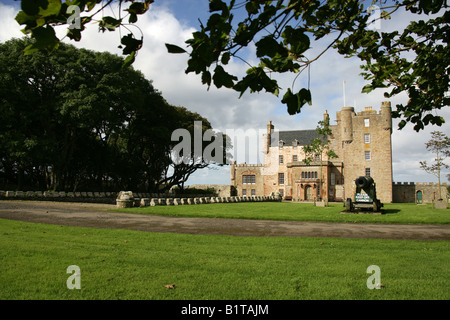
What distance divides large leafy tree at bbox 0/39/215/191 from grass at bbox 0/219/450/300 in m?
23.4

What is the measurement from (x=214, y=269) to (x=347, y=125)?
60.1 meters

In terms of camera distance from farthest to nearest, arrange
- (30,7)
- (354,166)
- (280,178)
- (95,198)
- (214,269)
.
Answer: (280,178) → (354,166) → (95,198) → (214,269) → (30,7)

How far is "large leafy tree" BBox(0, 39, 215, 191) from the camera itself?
30.4 meters

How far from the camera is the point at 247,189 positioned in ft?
245

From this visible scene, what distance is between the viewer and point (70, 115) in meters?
31.3

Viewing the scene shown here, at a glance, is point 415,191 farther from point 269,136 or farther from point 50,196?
point 50,196

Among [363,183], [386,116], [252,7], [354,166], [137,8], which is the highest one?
[386,116]

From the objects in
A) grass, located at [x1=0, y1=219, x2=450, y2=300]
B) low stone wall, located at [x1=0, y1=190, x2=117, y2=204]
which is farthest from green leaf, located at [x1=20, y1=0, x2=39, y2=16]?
low stone wall, located at [x1=0, y1=190, x2=117, y2=204]

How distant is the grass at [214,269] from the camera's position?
493cm

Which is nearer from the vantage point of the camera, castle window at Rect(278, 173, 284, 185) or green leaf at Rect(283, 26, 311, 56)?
green leaf at Rect(283, 26, 311, 56)

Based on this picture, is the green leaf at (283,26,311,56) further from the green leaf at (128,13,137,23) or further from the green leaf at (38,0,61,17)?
the green leaf at (38,0,61,17)

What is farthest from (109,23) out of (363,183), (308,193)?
(308,193)
